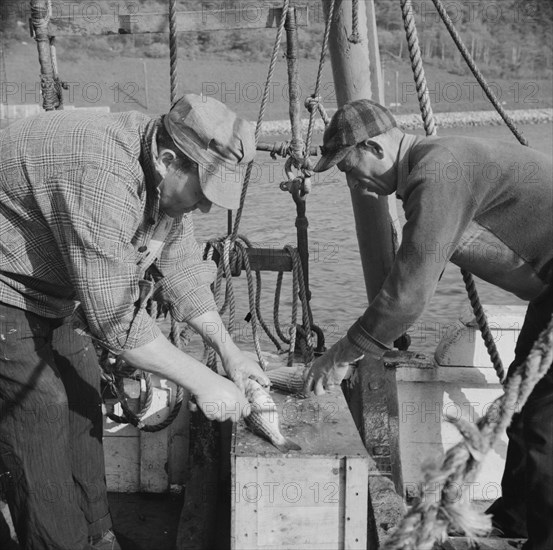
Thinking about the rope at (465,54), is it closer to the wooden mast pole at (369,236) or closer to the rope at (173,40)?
the wooden mast pole at (369,236)

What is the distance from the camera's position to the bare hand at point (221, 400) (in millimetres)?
2824

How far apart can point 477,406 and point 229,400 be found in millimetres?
1872

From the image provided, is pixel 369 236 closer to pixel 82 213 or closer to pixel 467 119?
pixel 82 213

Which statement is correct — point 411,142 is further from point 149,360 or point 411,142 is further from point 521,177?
point 149,360

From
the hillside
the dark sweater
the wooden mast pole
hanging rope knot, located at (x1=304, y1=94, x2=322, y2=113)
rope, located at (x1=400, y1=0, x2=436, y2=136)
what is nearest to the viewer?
the dark sweater

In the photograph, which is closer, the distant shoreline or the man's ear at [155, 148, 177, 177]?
the man's ear at [155, 148, 177, 177]

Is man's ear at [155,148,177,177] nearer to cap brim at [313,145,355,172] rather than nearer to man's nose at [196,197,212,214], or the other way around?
man's nose at [196,197,212,214]

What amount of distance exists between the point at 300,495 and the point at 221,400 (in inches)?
17.7

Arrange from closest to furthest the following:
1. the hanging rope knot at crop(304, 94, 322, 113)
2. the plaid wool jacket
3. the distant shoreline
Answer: the plaid wool jacket < the hanging rope knot at crop(304, 94, 322, 113) < the distant shoreline

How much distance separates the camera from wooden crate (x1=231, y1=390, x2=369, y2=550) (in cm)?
289

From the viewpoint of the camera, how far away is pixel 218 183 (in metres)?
2.66

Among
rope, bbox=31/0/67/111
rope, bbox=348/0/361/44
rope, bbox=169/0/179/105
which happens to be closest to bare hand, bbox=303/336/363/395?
rope, bbox=169/0/179/105

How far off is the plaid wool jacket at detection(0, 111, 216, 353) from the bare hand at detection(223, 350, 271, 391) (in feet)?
1.78

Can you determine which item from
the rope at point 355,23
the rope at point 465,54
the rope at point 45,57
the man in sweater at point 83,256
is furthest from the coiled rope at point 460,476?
the rope at point 45,57
